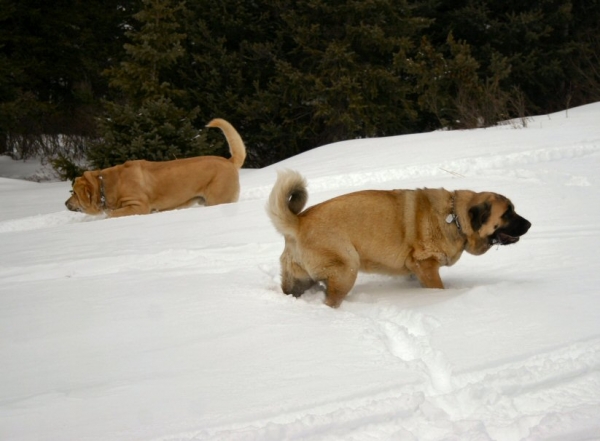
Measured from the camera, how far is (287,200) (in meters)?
4.95

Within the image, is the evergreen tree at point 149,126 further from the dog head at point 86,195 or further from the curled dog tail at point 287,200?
the curled dog tail at point 287,200

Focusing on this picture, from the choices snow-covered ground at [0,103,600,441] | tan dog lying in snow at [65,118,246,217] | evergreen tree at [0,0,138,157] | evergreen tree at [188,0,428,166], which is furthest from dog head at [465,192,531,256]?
evergreen tree at [0,0,138,157]

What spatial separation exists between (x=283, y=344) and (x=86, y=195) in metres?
6.83

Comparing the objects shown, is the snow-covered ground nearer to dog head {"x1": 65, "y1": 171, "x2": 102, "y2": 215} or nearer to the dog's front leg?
the dog's front leg

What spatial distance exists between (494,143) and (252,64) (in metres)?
12.2

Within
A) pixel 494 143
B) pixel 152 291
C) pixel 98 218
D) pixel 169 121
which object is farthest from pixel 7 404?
pixel 169 121

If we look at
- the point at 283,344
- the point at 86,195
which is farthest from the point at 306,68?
the point at 283,344

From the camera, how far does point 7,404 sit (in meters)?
3.25

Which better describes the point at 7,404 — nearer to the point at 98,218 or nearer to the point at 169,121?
the point at 98,218

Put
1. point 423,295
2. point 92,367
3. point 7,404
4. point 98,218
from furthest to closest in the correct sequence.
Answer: point 98,218 < point 423,295 < point 92,367 < point 7,404

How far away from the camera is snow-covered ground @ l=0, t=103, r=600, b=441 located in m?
3.04

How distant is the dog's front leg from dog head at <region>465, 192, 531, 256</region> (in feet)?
1.39

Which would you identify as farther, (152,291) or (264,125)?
(264,125)

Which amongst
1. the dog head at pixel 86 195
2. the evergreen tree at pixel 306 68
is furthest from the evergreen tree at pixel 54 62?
the dog head at pixel 86 195
